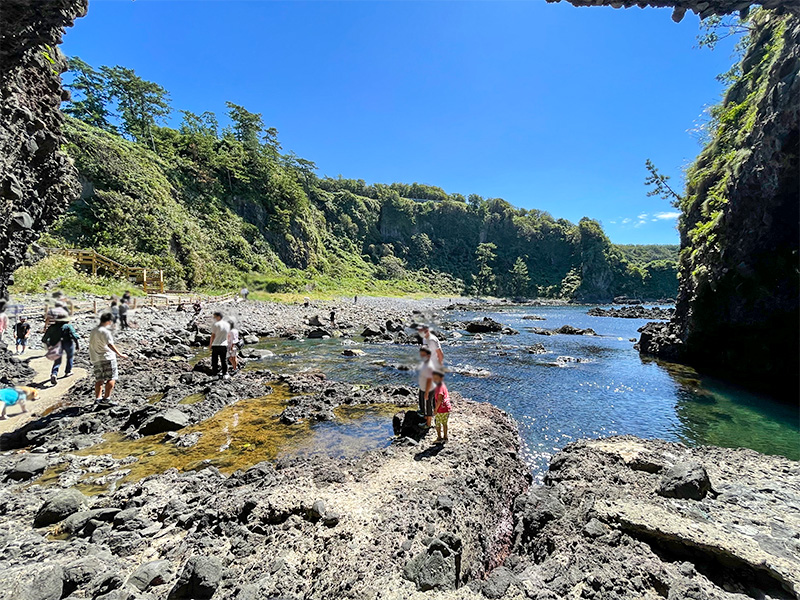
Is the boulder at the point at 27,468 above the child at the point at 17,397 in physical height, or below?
below

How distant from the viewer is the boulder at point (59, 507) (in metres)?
4.97

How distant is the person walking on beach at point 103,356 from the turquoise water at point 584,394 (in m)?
6.41

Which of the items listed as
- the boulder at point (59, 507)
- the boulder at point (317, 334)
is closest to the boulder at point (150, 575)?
the boulder at point (59, 507)

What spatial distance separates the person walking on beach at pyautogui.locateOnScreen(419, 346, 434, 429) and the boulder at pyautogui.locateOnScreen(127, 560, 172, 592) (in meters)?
5.60

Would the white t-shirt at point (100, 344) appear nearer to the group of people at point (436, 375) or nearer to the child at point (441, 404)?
the group of people at point (436, 375)

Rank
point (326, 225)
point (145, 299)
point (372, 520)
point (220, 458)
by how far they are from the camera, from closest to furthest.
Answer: point (372, 520), point (220, 458), point (145, 299), point (326, 225)

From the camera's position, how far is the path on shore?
829 centimetres

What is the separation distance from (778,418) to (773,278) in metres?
7.04

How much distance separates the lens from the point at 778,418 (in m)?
12.2

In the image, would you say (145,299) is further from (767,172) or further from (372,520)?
(767,172)

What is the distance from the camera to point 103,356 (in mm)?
9031

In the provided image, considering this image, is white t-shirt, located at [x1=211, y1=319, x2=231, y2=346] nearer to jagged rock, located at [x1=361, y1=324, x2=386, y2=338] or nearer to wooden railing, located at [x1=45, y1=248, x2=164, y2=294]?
jagged rock, located at [x1=361, y1=324, x2=386, y2=338]

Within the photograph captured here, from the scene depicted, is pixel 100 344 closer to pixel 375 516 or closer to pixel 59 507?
pixel 59 507

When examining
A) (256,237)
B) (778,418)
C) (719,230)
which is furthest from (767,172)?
(256,237)
